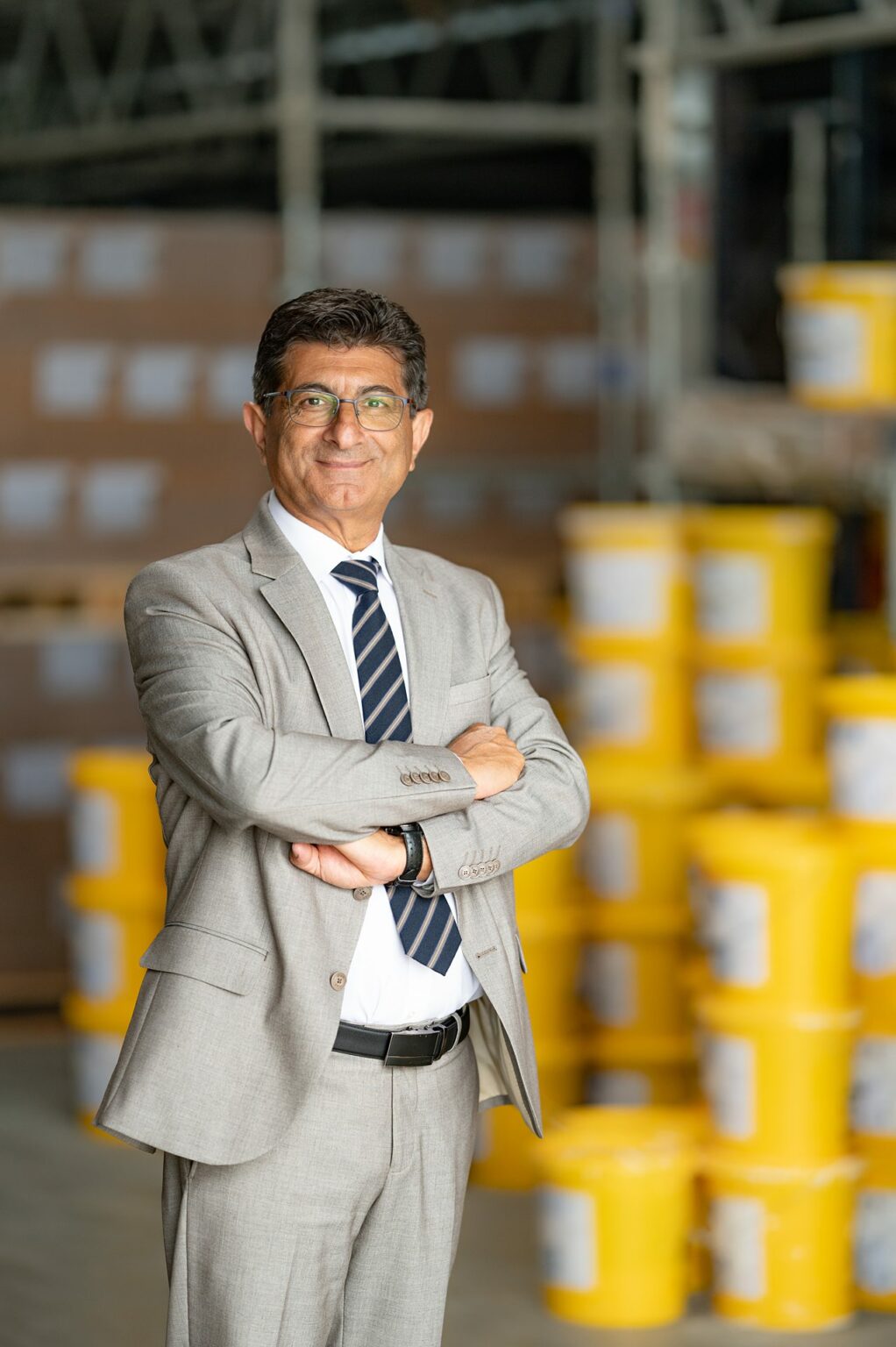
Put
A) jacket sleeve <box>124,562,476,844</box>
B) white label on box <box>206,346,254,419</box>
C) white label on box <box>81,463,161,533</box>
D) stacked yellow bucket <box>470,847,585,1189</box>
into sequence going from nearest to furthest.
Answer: jacket sleeve <box>124,562,476,844</box>
stacked yellow bucket <box>470,847,585,1189</box>
white label on box <box>81,463,161,533</box>
white label on box <box>206,346,254,419</box>

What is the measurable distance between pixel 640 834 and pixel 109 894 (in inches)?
60.7

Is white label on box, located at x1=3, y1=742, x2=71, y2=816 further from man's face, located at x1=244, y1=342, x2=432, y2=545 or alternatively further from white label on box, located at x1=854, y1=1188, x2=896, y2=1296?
man's face, located at x1=244, y1=342, x2=432, y2=545

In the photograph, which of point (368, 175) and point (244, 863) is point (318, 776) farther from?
point (368, 175)

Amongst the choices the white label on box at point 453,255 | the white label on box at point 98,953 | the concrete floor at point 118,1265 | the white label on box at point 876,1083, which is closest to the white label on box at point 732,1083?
the white label on box at point 876,1083

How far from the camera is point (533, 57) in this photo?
12.8 metres

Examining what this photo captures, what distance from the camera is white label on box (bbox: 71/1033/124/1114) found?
563 centimetres

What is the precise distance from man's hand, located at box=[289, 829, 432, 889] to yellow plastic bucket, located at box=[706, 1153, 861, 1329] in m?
2.16

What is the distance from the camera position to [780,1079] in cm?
421

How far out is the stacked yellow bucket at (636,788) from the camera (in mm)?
5039

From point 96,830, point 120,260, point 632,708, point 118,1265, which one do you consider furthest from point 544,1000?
point 120,260

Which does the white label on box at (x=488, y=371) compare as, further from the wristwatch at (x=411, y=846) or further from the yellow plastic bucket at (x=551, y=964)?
the wristwatch at (x=411, y=846)

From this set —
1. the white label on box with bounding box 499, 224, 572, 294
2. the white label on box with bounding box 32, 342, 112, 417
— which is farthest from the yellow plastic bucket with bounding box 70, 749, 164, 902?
the white label on box with bounding box 499, 224, 572, 294

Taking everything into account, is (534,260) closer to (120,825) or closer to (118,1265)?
(120,825)

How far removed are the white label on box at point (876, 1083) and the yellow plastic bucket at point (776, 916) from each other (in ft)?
0.40
